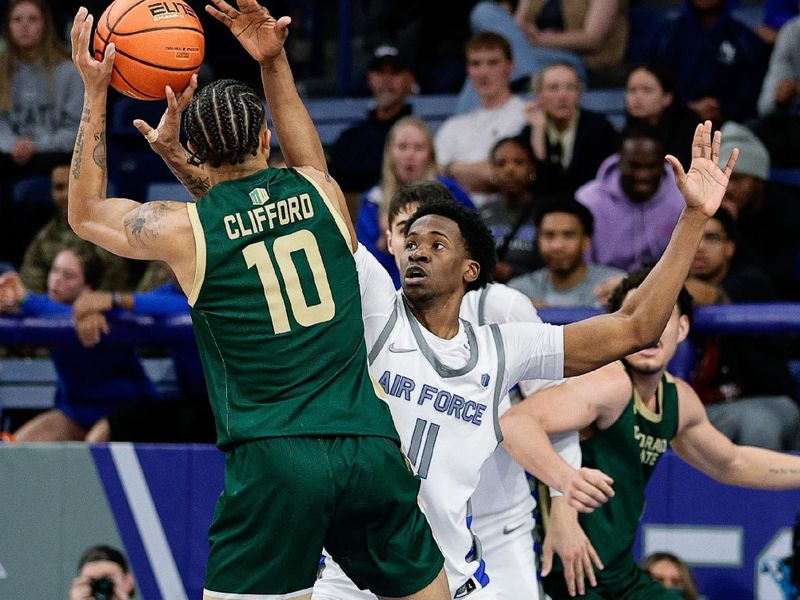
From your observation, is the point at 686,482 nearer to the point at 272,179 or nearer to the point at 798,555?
the point at 798,555

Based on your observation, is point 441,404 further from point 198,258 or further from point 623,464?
point 623,464

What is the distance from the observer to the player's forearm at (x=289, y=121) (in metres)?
4.33

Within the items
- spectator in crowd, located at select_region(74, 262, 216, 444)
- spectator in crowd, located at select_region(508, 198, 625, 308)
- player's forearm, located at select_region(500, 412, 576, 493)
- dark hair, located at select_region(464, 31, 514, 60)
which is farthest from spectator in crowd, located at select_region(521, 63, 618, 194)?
player's forearm, located at select_region(500, 412, 576, 493)

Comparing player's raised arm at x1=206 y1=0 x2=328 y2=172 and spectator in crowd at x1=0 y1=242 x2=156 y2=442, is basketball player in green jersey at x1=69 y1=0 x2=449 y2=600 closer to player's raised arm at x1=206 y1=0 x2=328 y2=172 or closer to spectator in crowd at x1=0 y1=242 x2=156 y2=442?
player's raised arm at x1=206 y1=0 x2=328 y2=172

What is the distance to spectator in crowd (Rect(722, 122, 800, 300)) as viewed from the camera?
8.00 metres

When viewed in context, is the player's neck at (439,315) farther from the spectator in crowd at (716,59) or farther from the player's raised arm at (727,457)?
the spectator in crowd at (716,59)

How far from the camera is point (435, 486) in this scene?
4457 mm

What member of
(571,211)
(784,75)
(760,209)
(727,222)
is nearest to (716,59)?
(784,75)

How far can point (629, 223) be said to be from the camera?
25.5 ft

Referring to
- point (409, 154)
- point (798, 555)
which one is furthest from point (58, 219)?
point (798, 555)

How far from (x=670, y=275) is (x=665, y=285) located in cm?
3

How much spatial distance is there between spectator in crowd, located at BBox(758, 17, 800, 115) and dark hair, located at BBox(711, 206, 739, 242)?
186 centimetres

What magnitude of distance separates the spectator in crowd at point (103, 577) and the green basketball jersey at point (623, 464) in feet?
7.91

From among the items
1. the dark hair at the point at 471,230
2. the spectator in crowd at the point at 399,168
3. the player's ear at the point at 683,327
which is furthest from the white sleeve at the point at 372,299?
the spectator in crowd at the point at 399,168
